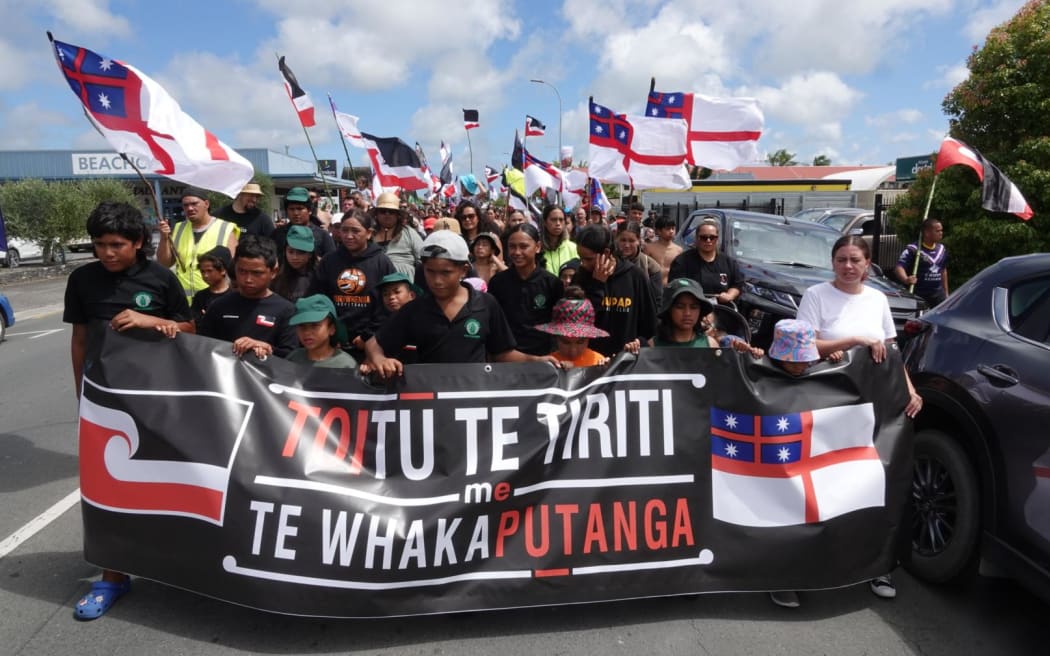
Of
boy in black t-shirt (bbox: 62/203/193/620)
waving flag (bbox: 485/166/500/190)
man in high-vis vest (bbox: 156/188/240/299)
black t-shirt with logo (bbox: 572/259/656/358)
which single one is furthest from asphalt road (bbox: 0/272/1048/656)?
waving flag (bbox: 485/166/500/190)

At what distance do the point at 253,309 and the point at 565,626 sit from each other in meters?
2.42

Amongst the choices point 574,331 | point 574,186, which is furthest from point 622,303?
point 574,186

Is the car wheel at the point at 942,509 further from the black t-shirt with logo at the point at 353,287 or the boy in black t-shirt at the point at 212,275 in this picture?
the boy in black t-shirt at the point at 212,275

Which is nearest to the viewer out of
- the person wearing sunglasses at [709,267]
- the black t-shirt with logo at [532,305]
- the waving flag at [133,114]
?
the black t-shirt with logo at [532,305]

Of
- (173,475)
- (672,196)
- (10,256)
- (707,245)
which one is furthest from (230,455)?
(10,256)

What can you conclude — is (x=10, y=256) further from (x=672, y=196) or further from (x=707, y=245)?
(x=707, y=245)

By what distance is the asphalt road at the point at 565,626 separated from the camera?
3059mm

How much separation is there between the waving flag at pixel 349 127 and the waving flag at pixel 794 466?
397 inches

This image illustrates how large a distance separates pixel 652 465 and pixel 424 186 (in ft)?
31.1

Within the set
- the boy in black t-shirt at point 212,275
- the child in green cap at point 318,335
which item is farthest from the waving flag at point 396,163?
the child in green cap at point 318,335

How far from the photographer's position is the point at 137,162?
5.16 m

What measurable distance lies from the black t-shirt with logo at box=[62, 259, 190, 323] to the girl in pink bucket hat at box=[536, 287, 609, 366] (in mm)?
2219

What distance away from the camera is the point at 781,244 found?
8562 millimetres

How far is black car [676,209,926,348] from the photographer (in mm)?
7320
